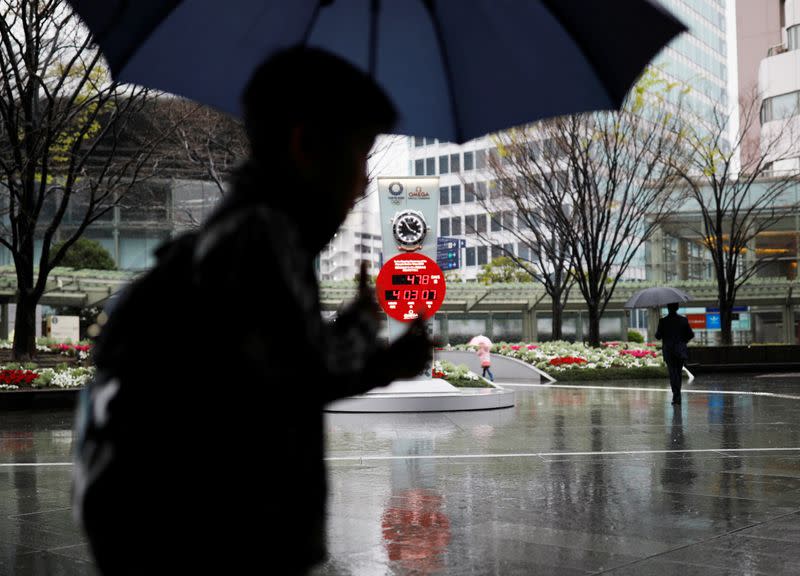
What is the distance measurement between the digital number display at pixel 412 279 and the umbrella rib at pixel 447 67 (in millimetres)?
14757

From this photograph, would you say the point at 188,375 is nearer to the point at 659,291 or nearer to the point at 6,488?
the point at 6,488

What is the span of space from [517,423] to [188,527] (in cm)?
1270

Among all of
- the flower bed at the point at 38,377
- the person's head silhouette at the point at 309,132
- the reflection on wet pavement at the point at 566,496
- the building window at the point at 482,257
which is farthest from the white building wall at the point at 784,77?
the person's head silhouette at the point at 309,132

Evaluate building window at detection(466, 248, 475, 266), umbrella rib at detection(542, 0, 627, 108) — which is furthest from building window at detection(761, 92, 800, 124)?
umbrella rib at detection(542, 0, 627, 108)

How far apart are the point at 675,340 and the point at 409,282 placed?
16.4 feet

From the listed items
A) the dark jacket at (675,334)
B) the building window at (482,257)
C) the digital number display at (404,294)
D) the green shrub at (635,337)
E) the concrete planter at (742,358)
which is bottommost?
the concrete planter at (742,358)

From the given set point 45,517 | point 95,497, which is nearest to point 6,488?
point 45,517

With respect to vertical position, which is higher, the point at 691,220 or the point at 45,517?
the point at 691,220

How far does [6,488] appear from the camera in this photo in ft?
27.1

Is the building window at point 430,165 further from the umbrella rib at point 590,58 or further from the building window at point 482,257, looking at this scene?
the umbrella rib at point 590,58

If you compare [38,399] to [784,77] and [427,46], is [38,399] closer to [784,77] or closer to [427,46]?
[427,46]

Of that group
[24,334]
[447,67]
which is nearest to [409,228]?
[24,334]

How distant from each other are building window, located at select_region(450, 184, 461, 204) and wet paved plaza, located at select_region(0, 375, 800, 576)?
76.0 meters

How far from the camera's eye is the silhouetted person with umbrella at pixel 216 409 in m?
1.61
